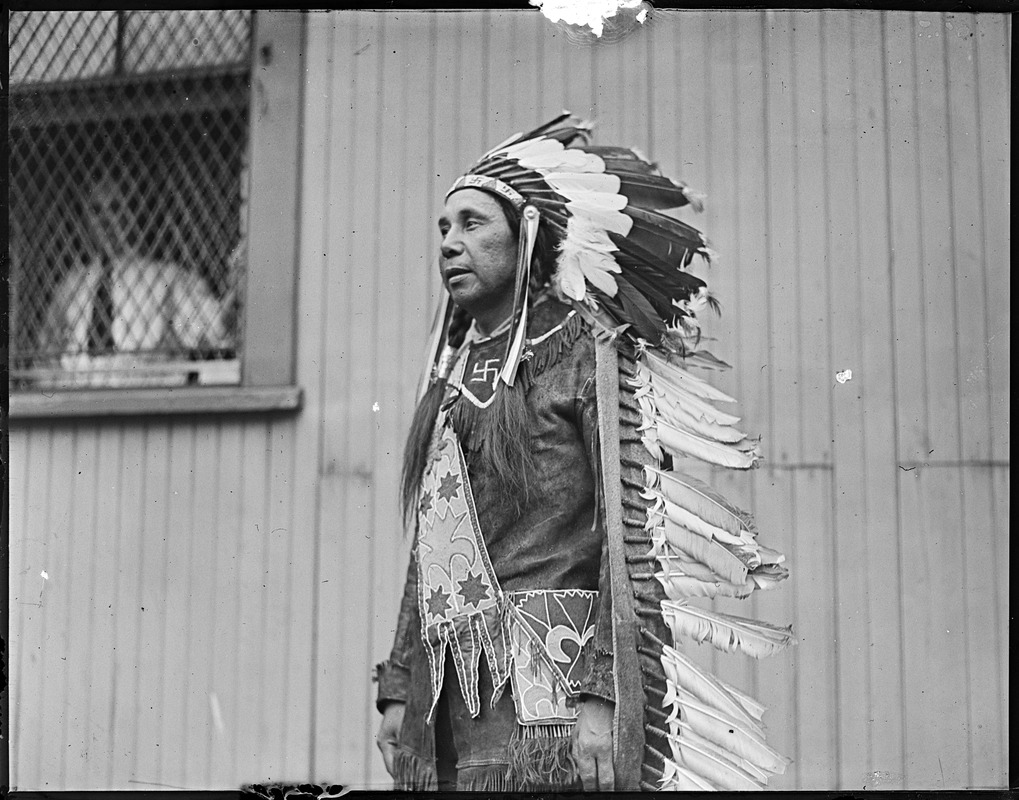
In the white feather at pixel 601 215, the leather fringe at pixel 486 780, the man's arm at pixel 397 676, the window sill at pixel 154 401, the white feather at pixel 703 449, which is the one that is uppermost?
the white feather at pixel 601 215

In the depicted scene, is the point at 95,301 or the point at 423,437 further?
the point at 95,301

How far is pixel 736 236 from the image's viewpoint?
3912 mm

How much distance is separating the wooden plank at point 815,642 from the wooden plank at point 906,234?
1.05 feet

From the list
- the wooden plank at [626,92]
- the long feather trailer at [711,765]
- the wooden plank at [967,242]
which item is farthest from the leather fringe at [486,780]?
the wooden plank at [626,92]

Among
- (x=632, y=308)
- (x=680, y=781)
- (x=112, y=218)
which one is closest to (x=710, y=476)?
(x=632, y=308)

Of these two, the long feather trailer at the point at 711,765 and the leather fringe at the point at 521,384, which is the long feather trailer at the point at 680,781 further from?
the leather fringe at the point at 521,384

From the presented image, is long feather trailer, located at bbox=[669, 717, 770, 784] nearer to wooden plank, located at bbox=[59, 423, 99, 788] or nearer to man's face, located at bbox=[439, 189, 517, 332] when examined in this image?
man's face, located at bbox=[439, 189, 517, 332]

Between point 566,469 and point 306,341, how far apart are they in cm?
93

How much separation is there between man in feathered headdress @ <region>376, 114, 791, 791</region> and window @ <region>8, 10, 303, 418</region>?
63 centimetres

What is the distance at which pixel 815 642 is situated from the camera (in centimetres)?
374

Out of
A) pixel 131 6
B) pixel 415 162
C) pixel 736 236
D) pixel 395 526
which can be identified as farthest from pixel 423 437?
pixel 131 6

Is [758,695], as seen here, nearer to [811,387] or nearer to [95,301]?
[811,387]

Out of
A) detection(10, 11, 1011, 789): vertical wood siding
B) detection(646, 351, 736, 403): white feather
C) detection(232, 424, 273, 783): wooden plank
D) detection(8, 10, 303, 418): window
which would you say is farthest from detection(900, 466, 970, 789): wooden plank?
detection(8, 10, 303, 418): window

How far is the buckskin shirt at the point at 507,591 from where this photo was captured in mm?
3533
